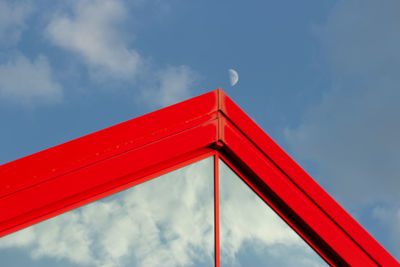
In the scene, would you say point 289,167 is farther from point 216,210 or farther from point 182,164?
point 182,164

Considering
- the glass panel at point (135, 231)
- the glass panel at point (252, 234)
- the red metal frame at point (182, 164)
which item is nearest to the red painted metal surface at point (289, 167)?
the red metal frame at point (182, 164)

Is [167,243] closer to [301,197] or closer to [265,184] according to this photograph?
[265,184]

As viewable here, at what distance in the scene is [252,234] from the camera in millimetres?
5930

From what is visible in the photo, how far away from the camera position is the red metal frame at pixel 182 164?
5.15 metres

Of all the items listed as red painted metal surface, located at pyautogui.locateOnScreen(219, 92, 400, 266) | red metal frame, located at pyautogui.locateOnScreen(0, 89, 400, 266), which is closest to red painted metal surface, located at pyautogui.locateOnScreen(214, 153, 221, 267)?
red metal frame, located at pyautogui.locateOnScreen(0, 89, 400, 266)

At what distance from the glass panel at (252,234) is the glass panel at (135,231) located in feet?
0.63

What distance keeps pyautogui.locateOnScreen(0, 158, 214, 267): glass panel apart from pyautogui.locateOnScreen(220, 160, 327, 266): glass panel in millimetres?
191

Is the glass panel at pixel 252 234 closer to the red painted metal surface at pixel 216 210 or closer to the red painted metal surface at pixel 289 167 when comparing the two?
the red painted metal surface at pixel 216 210

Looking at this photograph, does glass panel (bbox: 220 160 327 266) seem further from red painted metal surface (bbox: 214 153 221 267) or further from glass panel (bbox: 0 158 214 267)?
glass panel (bbox: 0 158 214 267)

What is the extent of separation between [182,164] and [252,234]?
1174 mm

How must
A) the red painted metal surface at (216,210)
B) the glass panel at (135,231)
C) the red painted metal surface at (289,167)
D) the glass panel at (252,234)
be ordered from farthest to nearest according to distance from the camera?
the red painted metal surface at (289,167), the glass panel at (252,234), the red painted metal surface at (216,210), the glass panel at (135,231)

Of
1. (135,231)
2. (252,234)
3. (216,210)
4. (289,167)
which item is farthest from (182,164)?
(289,167)

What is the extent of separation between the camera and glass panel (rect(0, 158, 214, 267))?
5.13 metres

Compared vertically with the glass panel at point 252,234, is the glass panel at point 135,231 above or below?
above
